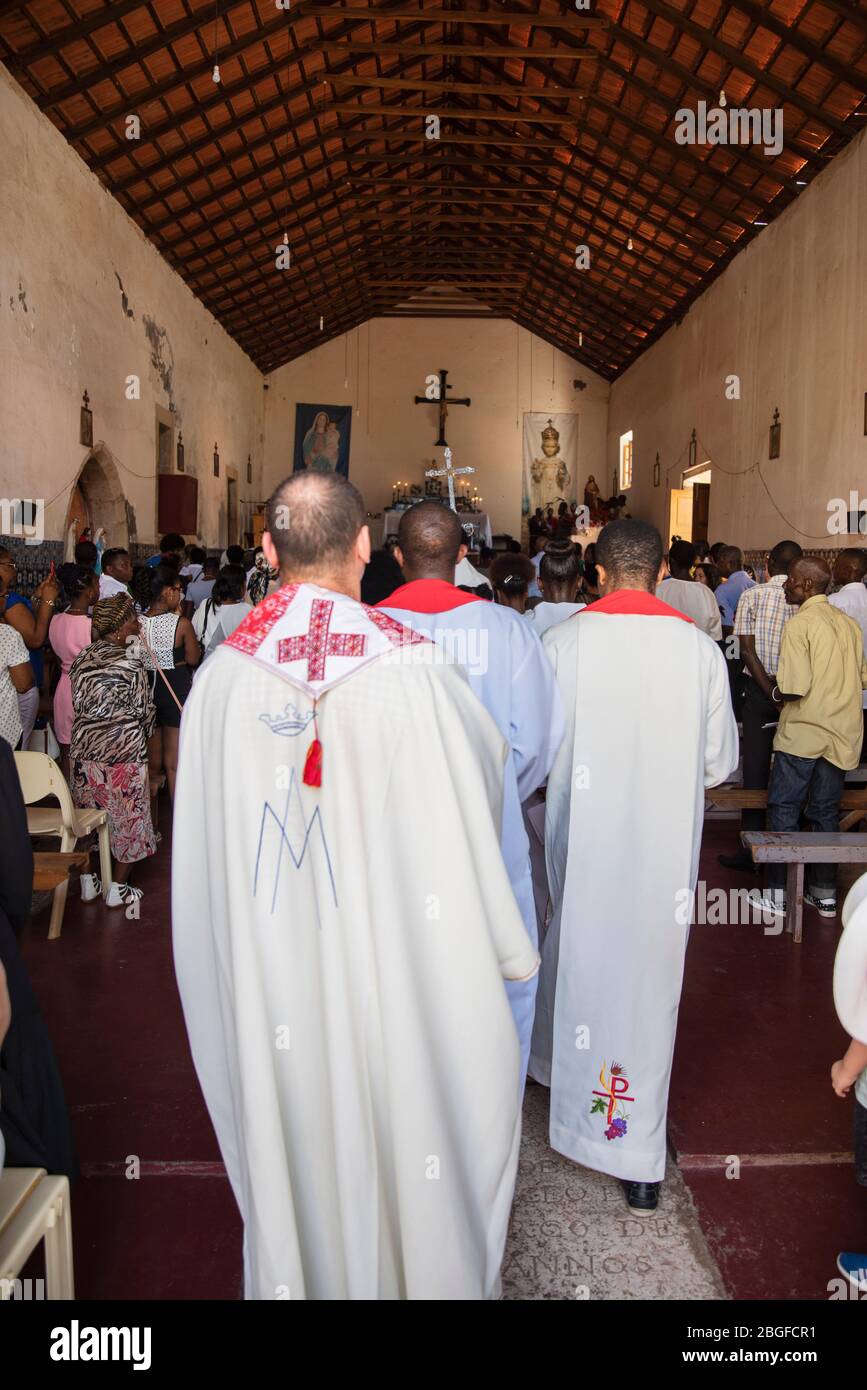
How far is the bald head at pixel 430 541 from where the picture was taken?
8.46 ft

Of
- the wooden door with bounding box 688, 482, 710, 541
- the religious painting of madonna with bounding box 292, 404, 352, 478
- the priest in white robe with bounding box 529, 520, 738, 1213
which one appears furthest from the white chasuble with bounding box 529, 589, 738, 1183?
the religious painting of madonna with bounding box 292, 404, 352, 478

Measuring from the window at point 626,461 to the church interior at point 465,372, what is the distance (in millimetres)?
236

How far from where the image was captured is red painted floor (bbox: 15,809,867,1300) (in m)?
2.32

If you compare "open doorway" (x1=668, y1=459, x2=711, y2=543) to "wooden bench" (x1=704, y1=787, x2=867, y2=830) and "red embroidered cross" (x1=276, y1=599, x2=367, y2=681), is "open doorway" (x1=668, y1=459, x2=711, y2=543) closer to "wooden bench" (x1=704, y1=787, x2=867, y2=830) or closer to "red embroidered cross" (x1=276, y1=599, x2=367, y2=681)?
"wooden bench" (x1=704, y1=787, x2=867, y2=830)

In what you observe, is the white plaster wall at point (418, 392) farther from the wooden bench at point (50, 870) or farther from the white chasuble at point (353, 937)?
the white chasuble at point (353, 937)

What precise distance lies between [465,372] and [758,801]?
16.2 meters

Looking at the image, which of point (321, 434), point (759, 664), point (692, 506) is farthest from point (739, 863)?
point (321, 434)

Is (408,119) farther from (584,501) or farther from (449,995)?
(449,995)

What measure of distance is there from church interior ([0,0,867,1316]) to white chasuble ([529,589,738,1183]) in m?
0.04

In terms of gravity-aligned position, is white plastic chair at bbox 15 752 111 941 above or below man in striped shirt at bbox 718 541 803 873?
below

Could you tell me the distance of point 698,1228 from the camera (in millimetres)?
2416

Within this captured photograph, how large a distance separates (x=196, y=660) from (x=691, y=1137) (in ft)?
11.8

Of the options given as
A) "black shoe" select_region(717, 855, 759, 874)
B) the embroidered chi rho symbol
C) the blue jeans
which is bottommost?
"black shoe" select_region(717, 855, 759, 874)

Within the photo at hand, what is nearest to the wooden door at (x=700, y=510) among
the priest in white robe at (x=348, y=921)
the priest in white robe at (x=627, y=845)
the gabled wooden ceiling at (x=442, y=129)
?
the gabled wooden ceiling at (x=442, y=129)
